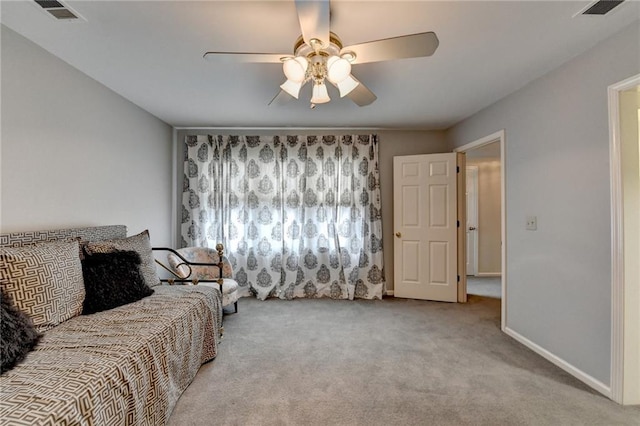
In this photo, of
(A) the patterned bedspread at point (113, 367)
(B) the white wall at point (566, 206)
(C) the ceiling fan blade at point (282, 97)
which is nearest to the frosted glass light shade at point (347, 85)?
(C) the ceiling fan blade at point (282, 97)

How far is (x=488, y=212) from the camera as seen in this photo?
18.2 ft

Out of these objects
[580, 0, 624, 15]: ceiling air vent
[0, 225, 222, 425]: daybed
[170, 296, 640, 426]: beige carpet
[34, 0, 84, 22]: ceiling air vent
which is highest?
[34, 0, 84, 22]: ceiling air vent

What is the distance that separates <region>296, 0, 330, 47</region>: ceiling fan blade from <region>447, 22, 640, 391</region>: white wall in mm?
1939

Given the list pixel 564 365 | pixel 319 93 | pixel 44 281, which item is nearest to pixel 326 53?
pixel 319 93

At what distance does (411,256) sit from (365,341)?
1.69 meters

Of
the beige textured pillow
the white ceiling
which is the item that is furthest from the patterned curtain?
the beige textured pillow

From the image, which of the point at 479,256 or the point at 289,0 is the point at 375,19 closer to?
the point at 289,0

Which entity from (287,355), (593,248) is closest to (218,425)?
(287,355)

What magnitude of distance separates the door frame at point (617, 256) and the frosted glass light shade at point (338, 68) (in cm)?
179

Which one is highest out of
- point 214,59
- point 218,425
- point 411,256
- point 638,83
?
point 214,59

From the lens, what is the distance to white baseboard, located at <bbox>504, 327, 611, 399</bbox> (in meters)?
1.92

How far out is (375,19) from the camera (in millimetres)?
1692

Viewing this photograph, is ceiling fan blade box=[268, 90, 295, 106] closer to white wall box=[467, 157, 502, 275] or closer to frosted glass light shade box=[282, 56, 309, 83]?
frosted glass light shade box=[282, 56, 309, 83]

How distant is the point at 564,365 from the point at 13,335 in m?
3.50
